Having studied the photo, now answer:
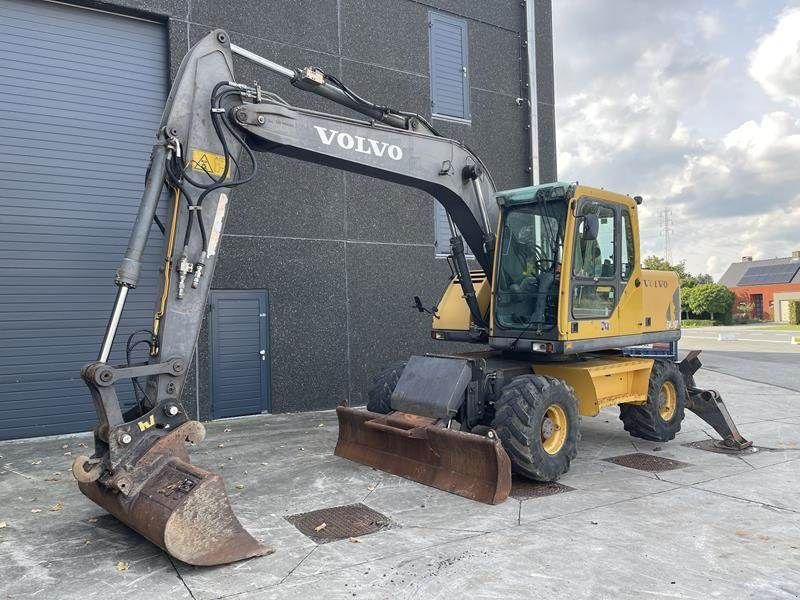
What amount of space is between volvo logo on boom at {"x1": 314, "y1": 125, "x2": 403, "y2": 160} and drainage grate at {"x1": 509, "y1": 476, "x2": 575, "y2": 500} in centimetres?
341

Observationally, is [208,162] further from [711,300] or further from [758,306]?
[758,306]

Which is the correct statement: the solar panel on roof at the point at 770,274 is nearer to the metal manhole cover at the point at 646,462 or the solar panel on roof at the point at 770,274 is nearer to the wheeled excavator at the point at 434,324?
the wheeled excavator at the point at 434,324

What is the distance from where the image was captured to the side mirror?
6.68 metres

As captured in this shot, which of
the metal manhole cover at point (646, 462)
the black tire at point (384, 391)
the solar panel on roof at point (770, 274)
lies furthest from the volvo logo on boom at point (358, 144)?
the solar panel on roof at point (770, 274)

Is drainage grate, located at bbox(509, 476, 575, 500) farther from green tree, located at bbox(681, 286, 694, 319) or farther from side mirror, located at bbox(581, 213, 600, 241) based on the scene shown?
green tree, located at bbox(681, 286, 694, 319)

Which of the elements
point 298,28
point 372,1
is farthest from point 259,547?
point 372,1

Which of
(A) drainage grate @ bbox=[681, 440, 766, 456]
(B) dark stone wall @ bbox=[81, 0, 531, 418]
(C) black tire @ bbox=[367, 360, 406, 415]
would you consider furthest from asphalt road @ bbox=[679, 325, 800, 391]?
(C) black tire @ bbox=[367, 360, 406, 415]

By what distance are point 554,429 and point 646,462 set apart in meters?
1.46

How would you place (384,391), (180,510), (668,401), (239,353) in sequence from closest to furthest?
(180,510) → (384,391) → (668,401) → (239,353)

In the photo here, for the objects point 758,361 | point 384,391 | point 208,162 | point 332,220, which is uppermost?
point 332,220

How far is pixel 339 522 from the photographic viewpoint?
207 inches

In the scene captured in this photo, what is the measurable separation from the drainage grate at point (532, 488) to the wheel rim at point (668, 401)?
9.17ft

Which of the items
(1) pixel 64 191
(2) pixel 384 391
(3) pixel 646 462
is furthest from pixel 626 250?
(1) pixel 64 191

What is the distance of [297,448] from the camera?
26.2ft
